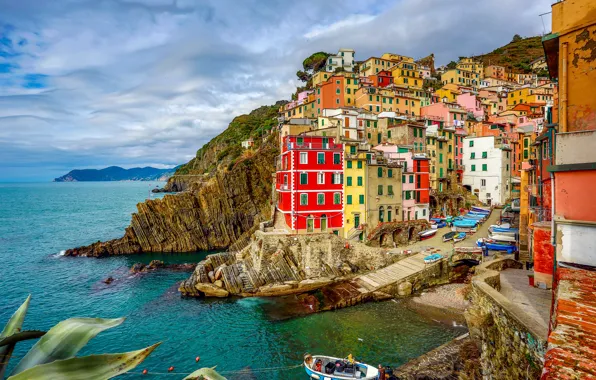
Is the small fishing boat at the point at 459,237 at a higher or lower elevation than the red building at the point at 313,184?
lower

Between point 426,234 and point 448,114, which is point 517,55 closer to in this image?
point 448,114

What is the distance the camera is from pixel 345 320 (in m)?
27.8

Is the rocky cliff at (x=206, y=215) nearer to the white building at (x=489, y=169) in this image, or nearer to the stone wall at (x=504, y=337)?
the white building at (x=489, y=169)

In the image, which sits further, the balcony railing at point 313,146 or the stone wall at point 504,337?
the balcony railing at point 313,146

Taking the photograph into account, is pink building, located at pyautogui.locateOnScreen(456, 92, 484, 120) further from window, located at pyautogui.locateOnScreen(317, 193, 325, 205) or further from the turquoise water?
the turquoise water

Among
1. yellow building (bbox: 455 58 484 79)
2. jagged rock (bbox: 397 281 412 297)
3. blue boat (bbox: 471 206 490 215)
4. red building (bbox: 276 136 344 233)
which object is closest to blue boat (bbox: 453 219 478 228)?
blue boat (bbox: 471 206 490 215)

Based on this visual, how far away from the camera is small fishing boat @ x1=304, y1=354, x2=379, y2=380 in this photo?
1973 centimetres

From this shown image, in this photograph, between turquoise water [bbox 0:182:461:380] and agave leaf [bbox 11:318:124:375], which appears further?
turquoise water [bbox 0:182:461:380]

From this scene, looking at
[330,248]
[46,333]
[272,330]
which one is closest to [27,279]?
[272,330]

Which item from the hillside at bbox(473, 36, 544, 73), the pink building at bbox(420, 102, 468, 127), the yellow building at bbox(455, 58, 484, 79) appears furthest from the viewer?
the hillside at bbox(473, 36, 544, 73)

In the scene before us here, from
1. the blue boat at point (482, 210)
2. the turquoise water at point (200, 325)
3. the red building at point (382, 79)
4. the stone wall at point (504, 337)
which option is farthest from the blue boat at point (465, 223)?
the red building at point (382, 79)

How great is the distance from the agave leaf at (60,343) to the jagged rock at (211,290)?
3355cm

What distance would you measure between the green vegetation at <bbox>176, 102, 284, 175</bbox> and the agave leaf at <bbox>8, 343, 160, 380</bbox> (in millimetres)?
83109

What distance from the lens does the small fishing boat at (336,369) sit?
777 inches
